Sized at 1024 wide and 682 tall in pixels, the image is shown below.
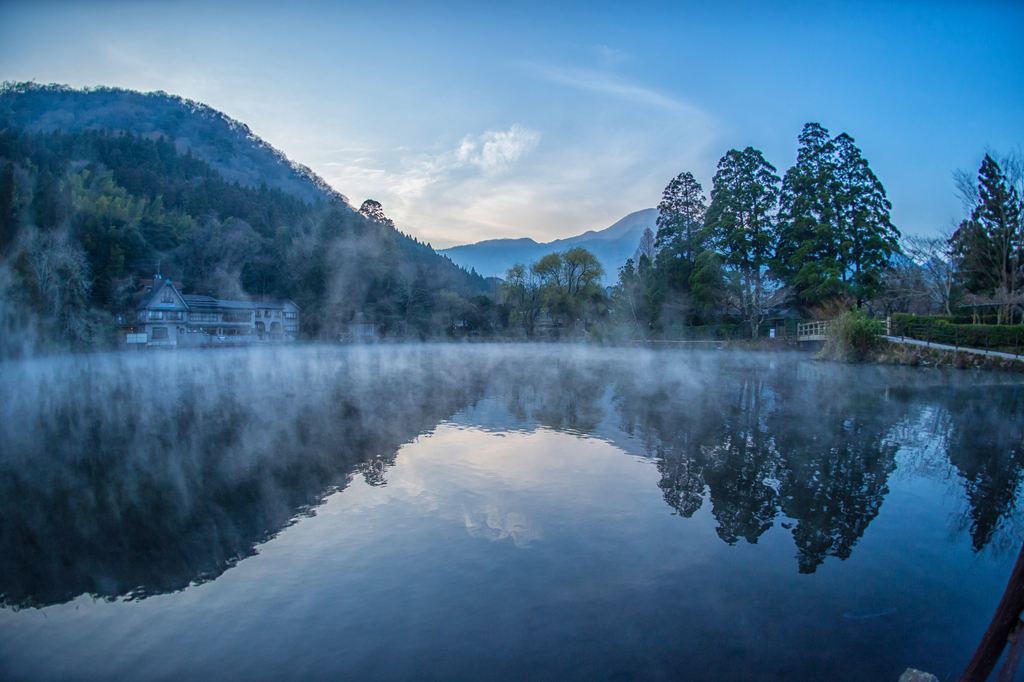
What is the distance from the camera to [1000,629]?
191 cm

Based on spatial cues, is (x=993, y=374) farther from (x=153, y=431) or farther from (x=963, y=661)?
(x=153, y=431)

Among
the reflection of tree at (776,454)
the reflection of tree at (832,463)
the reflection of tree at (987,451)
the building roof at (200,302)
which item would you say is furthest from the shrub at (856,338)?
the building roof at (200,302)

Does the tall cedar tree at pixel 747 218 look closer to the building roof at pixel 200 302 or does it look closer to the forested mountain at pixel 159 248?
the forested mountain at pixel 159 248

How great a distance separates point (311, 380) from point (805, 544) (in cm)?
1459

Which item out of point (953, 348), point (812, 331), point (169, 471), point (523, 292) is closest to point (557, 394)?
point (169, 471)

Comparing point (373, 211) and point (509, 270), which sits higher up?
point (373, 211)

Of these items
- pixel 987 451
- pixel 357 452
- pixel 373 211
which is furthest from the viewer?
pixel 373 211

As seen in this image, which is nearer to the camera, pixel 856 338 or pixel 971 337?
pixel 971 337

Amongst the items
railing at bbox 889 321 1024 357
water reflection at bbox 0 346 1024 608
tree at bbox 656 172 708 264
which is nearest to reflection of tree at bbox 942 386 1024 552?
water reflection at bbox 0 346 1024 608

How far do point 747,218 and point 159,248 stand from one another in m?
52.5

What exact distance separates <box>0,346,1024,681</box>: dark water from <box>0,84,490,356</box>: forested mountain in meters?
23.0

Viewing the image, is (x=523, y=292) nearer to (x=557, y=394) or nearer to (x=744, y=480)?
(x=557, y=394)

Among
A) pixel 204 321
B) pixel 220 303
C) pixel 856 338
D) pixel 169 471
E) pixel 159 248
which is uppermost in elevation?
pixel 159 248

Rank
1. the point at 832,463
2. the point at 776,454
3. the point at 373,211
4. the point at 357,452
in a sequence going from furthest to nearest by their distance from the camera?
the point at 373,211
the point at 357,452
the point at 776,454
the point at 832,463
